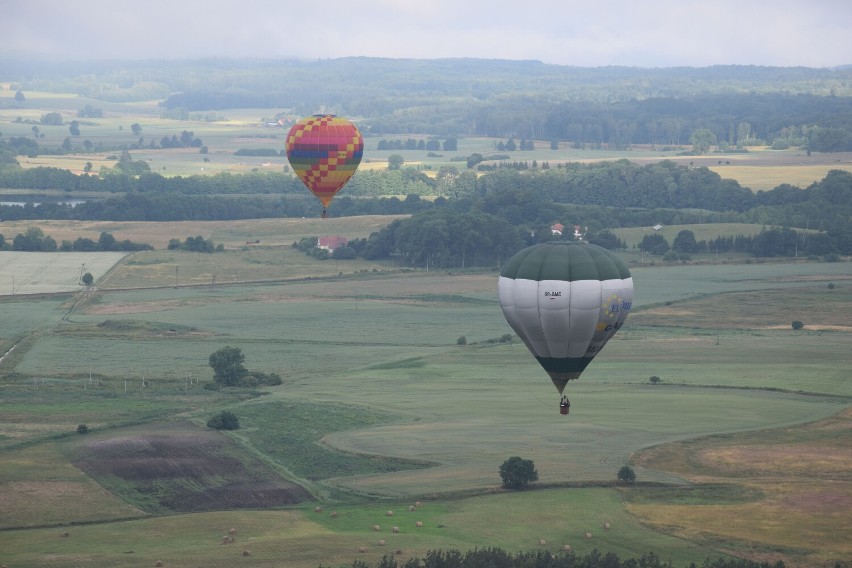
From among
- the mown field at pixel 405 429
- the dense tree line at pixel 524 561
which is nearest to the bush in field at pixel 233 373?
the mown field at pixel 405 429

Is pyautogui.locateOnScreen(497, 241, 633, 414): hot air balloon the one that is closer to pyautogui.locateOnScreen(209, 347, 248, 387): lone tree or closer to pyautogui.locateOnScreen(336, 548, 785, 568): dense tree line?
pyautogui.locateOnScreen(336, 548, 785, 568): dense tree line

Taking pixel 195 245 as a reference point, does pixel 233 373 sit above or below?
below

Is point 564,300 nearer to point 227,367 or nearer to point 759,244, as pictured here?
point 227,367

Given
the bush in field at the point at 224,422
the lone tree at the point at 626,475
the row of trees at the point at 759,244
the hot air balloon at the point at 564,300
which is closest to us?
the hot air balloon at the point at 564,300

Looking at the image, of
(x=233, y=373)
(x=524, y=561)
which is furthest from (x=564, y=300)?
(x=233, y=373)

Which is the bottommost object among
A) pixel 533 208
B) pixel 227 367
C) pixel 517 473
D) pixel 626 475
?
pixel 626 475

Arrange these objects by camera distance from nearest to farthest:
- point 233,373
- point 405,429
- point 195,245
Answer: point 405,429 < point 233,373 < point 195,245

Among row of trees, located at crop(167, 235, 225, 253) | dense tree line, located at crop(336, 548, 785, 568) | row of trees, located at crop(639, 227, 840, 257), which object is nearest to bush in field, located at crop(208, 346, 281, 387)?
dense tree line, located at crop(336, 548, 785, 568)

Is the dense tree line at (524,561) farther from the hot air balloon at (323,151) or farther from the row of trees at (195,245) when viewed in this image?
the row of trees at (195,245)
